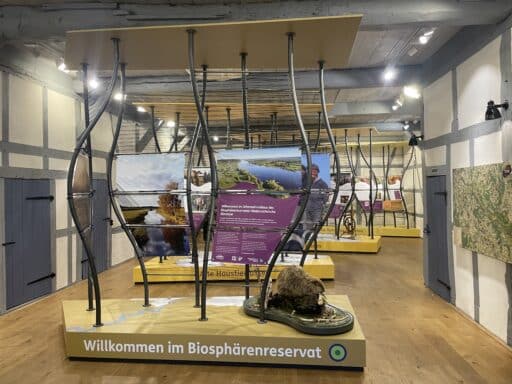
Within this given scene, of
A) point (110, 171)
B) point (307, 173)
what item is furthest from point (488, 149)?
point (110, 171)

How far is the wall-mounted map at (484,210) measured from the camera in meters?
3.76

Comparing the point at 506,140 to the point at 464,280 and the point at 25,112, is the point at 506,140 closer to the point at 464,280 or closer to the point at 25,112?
the point at 464,280

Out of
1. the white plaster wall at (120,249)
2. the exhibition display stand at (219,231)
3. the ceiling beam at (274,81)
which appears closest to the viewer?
the exhibition display stand at (219,231)

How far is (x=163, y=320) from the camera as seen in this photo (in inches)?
143

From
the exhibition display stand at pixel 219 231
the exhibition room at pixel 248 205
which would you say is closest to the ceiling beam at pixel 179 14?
the exhibition room at pixel 248 205

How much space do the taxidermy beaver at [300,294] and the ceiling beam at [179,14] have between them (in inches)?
104

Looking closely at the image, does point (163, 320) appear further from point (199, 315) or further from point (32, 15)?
point (32, 15)

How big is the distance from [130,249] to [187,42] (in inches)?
268

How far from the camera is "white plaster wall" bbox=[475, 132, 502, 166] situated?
4008 mm

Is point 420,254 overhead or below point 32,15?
below

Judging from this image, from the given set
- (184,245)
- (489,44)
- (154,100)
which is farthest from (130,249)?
(489,44)

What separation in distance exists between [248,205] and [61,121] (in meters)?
4.46

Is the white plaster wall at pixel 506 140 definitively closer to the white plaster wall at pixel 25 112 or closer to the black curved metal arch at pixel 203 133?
the black curved metal arch at pixel 203 133

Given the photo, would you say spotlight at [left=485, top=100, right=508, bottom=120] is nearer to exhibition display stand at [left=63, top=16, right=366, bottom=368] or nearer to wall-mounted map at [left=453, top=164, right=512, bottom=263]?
wall-mounted map at [left=453, top=164, right=512, bottom=263]
